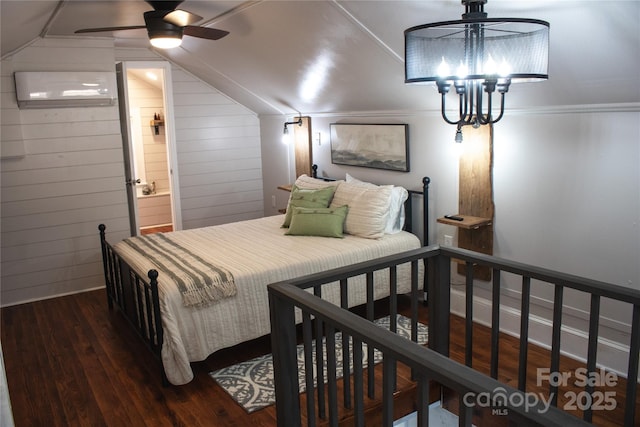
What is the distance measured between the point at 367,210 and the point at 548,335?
5.08 ft

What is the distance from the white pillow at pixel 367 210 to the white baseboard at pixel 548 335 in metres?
0.81

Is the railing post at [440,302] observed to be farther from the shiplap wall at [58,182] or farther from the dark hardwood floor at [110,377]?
the shiplap wall at [58,182]

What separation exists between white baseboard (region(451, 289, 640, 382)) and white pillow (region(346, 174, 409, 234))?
2.23 ft

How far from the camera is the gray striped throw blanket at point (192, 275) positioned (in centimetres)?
331

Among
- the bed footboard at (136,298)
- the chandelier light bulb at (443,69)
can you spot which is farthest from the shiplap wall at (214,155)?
the chandelier light bulb at (443,69)

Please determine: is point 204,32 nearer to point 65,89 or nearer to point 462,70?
point 65,89

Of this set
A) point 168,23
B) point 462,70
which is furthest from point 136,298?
point 462,70

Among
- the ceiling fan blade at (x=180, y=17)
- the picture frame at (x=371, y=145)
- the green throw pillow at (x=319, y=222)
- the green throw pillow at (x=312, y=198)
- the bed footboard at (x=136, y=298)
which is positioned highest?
the ceiling fan blade at (x=180, y=17)

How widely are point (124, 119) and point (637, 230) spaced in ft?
14.4

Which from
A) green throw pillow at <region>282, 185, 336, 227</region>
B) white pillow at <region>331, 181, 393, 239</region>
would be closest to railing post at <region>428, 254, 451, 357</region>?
white pillow at <region>331, 181, 393, 239</region>

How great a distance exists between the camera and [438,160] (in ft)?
13.7

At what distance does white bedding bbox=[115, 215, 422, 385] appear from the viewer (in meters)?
3.26

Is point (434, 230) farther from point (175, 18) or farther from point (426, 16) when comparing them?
point (175, 18)

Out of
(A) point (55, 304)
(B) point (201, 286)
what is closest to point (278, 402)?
(B) point (201, 286)
